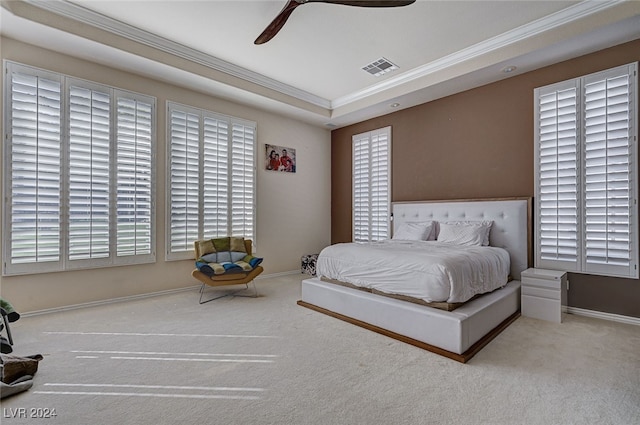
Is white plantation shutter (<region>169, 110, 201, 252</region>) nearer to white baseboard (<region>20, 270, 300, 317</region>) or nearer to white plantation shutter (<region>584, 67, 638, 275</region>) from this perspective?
white baseboard (<region>20, 270, 300, 317</region>)

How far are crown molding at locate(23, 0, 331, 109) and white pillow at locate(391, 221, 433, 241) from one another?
2785mm

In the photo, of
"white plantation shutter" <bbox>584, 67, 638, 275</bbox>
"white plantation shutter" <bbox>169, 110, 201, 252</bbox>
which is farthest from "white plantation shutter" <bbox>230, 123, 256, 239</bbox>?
"white plantation shutter" <bbox>584, 67, 638, 275</bbox>

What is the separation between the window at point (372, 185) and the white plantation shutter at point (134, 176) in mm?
3533

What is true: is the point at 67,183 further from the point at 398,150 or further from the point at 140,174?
the point at 398,150

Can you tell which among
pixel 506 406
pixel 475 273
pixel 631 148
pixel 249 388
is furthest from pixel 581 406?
pixel 631 148

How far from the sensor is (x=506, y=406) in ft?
5.89

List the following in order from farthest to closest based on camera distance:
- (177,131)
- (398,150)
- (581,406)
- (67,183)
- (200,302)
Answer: (398,150)
(177,131)
(200,302)
(67,183)
(581,406)

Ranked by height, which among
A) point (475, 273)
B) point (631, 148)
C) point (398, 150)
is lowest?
point (475, 273)

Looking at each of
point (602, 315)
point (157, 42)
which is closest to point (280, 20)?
point (157, 42)

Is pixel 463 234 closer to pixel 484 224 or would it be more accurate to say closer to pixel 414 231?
pixel 484 224

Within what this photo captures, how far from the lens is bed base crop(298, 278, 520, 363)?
7.96ft

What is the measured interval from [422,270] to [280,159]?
12.2ft

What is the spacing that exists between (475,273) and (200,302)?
10.6ft

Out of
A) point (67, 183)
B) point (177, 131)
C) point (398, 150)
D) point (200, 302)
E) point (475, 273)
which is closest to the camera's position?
point (475, 273)
